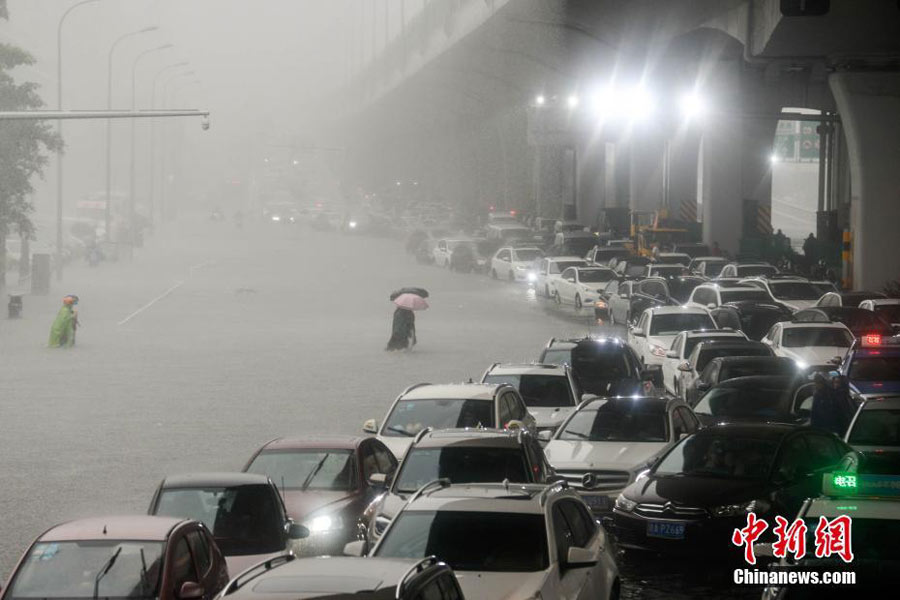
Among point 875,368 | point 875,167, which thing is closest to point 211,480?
point 875,368

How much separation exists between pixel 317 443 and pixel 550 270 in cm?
4345

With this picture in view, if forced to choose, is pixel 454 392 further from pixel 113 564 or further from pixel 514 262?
pixel 514 262

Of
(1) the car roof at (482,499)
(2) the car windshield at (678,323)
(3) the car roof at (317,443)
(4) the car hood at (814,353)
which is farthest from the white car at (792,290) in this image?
(1) the car roof at (482,499)

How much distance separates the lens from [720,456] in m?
16.4

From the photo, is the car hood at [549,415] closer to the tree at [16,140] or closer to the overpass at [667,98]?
the overpass at [667,98]

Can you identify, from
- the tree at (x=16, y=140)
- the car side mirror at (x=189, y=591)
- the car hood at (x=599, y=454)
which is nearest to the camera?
the car side mirror at (x=189, y=591)

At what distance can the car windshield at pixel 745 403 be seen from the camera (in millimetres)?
22703

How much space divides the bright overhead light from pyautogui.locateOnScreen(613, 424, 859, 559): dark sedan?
54.0 m

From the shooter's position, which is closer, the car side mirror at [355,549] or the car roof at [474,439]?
the car side mirror at [355,549]

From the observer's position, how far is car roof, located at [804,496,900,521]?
434 inches

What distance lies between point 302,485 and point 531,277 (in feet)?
160

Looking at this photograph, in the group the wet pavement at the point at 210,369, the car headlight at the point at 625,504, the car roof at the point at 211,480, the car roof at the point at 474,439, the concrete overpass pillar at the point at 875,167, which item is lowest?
the wet pavement at the point at 210,369

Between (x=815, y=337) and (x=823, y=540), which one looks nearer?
(x=823, y=540)

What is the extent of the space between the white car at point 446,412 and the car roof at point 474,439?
130 inches
